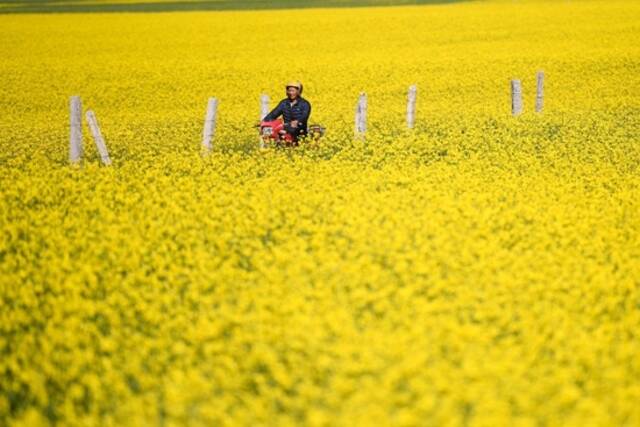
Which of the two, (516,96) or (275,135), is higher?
(516,96)

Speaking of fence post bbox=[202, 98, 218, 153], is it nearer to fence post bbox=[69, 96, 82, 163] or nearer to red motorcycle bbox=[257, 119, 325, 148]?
red motorcycle bbox=[257, 119, 325, 148]

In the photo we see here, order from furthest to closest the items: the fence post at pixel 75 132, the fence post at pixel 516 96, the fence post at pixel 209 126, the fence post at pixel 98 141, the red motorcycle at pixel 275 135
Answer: the fence post at pixel 516 96 < the fence post at pixel 209 126 < the red motorcycle at pixel 275 135 < the fence post at pixel 98 141 < the fence post at pixel 75 132

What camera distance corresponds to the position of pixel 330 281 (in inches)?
314

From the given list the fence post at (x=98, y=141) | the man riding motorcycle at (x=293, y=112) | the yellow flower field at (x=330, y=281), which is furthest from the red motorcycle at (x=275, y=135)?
the fence post at (x=98, y=141)

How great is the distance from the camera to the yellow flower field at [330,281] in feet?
19.6

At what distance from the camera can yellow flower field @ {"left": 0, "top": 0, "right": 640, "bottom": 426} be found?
235 inches

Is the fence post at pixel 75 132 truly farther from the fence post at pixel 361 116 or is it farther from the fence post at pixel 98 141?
the fence post at pixel 361 116

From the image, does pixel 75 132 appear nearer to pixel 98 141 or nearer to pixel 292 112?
pixel 98 141

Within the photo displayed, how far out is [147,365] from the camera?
6750 millimetres

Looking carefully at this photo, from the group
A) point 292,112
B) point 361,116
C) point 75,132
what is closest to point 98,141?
point 75,132

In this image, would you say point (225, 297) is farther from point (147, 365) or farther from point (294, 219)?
point (294, 219)

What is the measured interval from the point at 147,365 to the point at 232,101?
2187 centimetres

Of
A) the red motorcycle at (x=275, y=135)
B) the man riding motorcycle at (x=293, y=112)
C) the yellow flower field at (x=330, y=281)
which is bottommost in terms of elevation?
the yellow flower field at (x=330, y=281)

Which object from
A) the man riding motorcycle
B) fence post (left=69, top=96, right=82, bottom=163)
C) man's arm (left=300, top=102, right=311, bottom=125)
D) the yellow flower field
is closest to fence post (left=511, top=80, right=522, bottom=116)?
the yellow flower field
